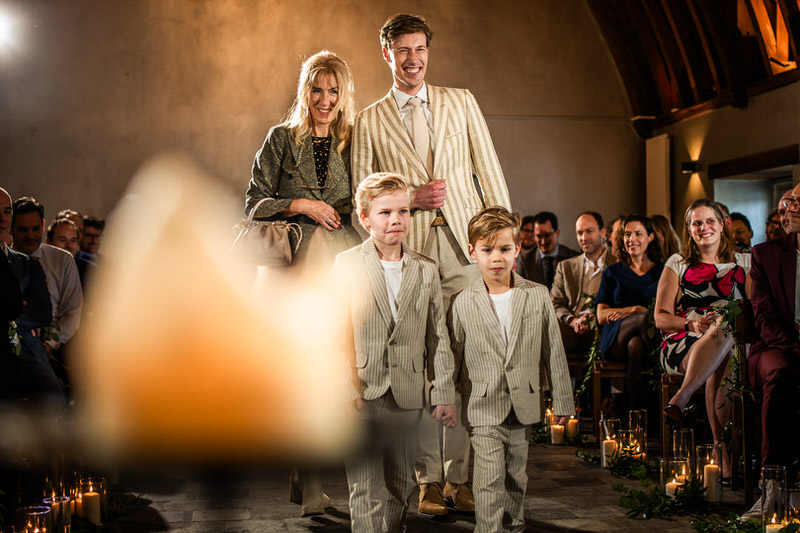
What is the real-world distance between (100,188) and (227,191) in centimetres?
144

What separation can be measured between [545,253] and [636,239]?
2.21 meters

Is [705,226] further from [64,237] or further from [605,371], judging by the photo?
[64,237]

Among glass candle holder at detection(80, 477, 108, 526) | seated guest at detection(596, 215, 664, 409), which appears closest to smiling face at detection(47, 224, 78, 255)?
glass candle holder at detection(80, 477, 108, 526)

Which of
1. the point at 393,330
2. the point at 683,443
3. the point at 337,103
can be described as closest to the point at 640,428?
the point at 683,443

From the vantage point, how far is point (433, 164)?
352 cm

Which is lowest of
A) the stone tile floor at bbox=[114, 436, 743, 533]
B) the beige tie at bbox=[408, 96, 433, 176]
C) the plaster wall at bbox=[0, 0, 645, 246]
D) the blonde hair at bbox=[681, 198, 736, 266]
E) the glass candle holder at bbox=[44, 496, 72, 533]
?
the stone tile floor at bbox=[114, 436, 743, 533]

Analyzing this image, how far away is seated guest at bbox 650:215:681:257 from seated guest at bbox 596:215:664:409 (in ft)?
0.11

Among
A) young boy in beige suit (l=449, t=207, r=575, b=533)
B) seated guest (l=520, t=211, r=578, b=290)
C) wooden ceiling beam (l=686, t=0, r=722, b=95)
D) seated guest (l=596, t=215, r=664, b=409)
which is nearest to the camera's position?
young boy in beige suit (l=449, t=207, r=575, b=533)

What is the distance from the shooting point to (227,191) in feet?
33.6

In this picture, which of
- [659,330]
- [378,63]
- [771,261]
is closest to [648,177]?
[378,63]

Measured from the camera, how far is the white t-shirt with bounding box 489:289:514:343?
3.15 m

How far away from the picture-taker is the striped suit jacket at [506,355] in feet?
10.0

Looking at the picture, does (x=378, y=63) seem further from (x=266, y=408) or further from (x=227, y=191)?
(x=266, y=408)

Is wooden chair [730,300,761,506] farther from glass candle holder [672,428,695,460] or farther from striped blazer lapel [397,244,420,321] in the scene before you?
striped blazer lapel [397,244,420,321]
